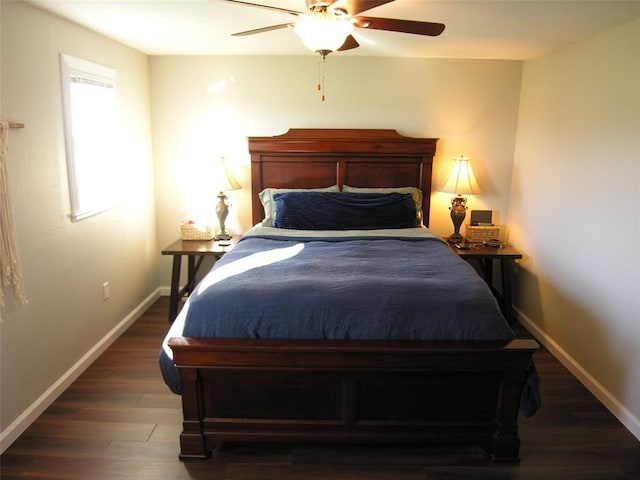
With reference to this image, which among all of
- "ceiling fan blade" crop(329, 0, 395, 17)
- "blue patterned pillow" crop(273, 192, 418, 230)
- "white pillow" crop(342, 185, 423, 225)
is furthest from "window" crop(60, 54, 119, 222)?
"white pillow" crop(342, 185, 423, 225)

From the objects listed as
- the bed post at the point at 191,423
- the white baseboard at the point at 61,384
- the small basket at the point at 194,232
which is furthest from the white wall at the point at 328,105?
the bed post at the point at 191,423

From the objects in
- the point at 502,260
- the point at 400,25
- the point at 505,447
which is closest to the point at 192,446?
the point at 505,447

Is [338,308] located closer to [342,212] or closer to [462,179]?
[342,212]

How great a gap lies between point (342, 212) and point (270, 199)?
0.64 meters

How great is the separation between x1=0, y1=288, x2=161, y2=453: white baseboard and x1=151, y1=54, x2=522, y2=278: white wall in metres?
1.25

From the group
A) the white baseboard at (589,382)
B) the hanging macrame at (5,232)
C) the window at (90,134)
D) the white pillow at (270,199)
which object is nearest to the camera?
the hanging macrame at (5,232)

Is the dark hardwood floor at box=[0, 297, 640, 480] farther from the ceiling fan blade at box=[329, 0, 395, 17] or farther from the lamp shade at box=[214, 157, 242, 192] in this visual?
the ceiling fan blade at box=[329, 0, 395, 17]

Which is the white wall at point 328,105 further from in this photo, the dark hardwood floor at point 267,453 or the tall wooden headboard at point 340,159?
the dark hardwood floor at point 267,453

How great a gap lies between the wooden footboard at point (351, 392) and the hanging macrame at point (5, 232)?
2.76 ft

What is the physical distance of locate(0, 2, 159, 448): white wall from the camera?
2232mm

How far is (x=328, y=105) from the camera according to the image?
3.87 m

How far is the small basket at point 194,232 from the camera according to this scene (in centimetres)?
378

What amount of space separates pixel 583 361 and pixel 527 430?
0.78m

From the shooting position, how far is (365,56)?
3748 mm
